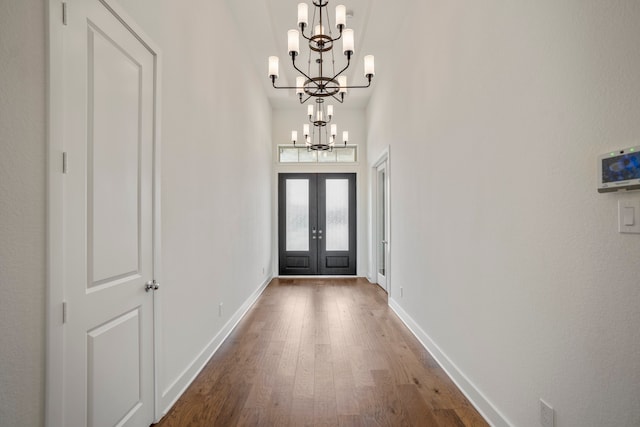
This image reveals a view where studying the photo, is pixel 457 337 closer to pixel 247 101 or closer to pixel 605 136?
pixel 605 136

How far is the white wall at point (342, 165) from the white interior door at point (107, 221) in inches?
Result: 197

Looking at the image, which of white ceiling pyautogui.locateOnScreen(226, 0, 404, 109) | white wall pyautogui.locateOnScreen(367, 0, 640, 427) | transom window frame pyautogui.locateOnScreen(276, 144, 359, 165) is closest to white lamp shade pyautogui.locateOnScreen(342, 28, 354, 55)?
white wall pyautogui.locateOnScreen(367, 0, 640, 427)

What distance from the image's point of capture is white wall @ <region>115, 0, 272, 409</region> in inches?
87.0

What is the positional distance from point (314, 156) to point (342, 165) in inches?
25.0

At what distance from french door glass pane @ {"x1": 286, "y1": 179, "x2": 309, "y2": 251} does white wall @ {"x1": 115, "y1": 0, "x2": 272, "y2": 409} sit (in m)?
2.44

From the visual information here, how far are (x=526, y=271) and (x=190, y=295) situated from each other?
90.5 inches

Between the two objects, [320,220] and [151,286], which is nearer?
[151,286]

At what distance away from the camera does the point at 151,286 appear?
1.97 meters

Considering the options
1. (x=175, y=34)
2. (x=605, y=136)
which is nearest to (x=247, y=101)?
(x=175, y=34)

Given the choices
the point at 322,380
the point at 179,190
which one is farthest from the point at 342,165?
the point at 322,380

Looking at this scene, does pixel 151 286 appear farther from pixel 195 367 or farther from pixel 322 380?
pixel 322 380

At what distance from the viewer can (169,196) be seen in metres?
2.24

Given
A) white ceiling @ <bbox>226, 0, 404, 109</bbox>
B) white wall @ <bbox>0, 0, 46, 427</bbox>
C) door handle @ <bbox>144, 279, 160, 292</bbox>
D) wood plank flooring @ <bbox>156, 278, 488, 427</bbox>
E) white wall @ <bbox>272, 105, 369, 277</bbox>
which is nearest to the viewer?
white wall @ <bbox>0, 0, 46, 427</bbox>

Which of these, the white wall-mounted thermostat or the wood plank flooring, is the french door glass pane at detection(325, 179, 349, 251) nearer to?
the wood plank flooring
